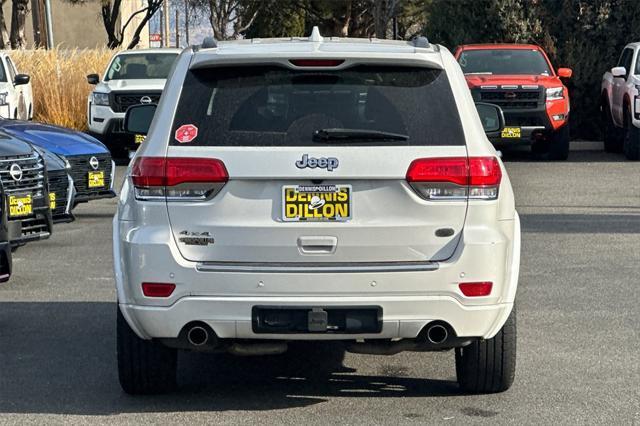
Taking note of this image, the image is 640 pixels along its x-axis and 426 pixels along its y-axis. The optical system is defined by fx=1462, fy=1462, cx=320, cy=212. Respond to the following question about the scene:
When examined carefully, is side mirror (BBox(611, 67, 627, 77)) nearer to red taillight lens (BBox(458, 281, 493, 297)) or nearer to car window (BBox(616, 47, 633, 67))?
car window (BBox(616, 47, 633, 67))

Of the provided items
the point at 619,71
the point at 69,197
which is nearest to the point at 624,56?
the point at 619,71

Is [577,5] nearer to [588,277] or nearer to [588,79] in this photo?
[588,79]

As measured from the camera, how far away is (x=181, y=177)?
6.45m

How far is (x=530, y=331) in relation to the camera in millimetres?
8938

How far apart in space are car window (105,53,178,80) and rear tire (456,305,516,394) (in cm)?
1792

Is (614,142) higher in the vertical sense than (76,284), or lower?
lower

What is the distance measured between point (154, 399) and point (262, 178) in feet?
4.53

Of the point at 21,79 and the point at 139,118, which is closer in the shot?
the point at 139,118

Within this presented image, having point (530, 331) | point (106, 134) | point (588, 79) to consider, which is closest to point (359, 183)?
point (530, 331)

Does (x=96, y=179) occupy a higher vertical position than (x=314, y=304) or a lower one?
lower

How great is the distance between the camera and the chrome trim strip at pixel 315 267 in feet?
21.0

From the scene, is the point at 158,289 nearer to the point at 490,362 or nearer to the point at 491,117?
the point at 490,362

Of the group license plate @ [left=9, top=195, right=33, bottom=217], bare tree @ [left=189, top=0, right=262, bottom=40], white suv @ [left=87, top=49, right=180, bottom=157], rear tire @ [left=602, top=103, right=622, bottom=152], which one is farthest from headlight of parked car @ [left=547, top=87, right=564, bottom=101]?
bare tree @ [left=189, top=0, right=262, bottom=40]

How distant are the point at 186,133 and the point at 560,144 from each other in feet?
55.9
